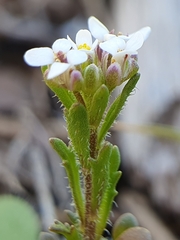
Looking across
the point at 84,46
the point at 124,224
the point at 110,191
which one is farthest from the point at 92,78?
the point at 124,224

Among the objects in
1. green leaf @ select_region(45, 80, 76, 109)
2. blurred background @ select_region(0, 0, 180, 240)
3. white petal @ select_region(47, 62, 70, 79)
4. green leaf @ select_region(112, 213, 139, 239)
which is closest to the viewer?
white petal @ select_region(47, 62, 70, 79)

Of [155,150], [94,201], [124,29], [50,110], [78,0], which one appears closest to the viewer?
[94,201]

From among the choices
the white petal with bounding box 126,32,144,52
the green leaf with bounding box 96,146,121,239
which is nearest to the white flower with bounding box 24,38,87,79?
the white petal with bounding box 126,32,144,52

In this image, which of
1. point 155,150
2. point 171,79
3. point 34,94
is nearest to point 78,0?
point 34,94

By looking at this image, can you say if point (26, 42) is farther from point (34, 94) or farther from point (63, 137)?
point (63, 137)

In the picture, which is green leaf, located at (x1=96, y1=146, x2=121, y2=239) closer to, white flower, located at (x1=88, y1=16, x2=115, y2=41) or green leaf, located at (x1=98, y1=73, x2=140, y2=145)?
green leaf, located at (x1=98, y1=73, x2=140, y2=145)

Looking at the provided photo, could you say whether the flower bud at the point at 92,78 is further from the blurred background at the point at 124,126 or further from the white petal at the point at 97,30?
the blurred background at the point at 124,126
